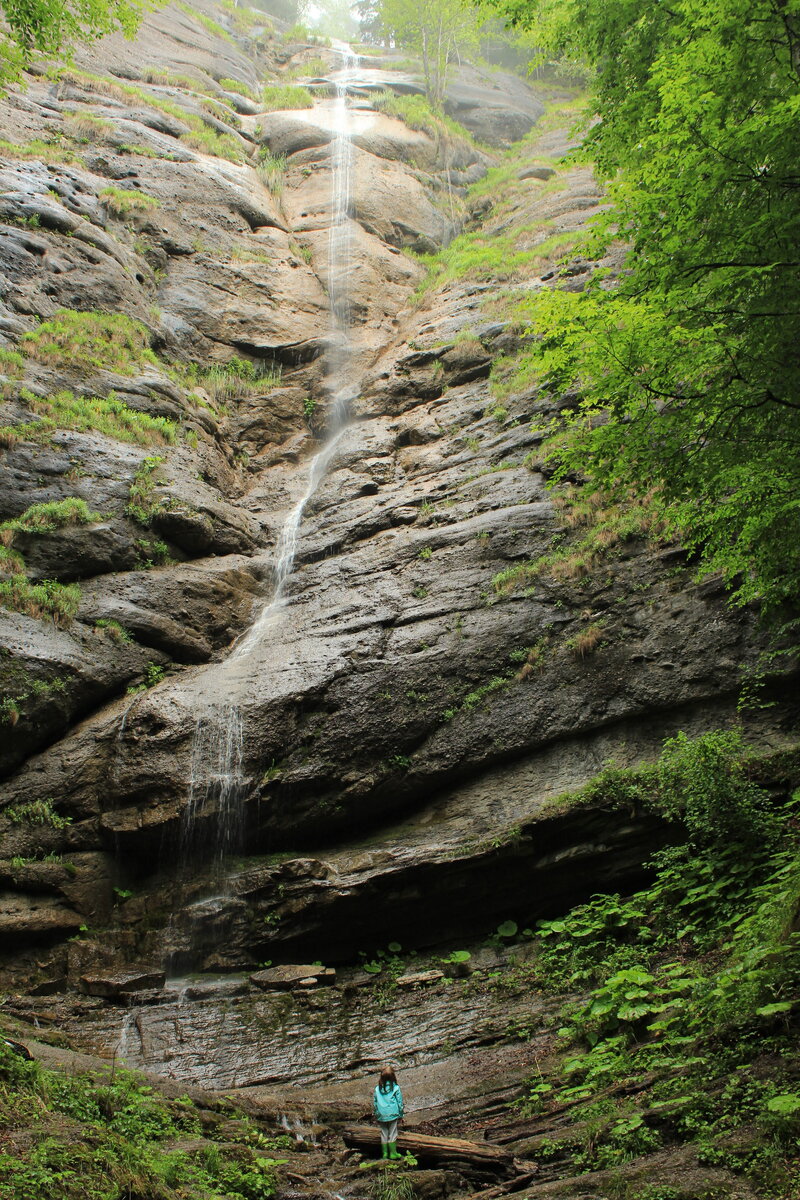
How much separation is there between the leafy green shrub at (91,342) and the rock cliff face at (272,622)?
0.07m

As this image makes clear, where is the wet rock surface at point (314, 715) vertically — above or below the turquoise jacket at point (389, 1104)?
above

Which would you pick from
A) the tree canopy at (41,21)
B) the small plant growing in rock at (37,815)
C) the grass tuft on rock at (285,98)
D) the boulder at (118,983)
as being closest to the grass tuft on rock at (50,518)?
the small plant growing in rock at (37,815)

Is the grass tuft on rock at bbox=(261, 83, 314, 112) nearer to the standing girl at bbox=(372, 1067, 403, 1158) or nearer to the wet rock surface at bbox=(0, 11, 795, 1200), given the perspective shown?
the wet rock surface at bbox=(0, 11, 795, 1200)

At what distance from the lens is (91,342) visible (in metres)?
17.5

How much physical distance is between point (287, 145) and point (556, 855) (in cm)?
3093

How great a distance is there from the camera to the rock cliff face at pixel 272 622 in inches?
416

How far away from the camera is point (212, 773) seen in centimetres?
1181

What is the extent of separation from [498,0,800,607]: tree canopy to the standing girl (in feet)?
18.3

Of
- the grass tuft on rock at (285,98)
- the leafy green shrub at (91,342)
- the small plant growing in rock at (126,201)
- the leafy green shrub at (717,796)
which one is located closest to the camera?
the leafy green shrub at (717,796)

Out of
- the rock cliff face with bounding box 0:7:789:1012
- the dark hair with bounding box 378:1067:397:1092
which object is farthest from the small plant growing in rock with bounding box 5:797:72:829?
the dark hair with bounding box 378:1067:397:1092

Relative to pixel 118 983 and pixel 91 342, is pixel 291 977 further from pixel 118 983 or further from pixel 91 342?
pixel 91 342

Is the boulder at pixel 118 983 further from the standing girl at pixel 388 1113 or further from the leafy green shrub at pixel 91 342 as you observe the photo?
the leafy green shrub at pixel 91 342

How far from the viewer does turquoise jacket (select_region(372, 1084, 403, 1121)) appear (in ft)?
20.5

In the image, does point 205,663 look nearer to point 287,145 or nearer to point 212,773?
point 212,773
